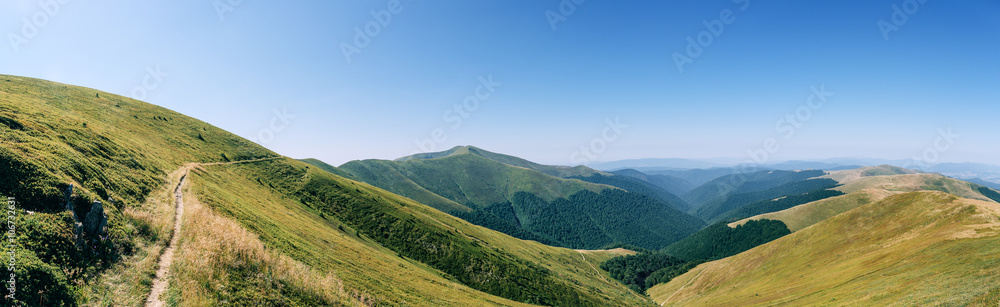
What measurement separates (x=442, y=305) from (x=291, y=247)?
16376 millimetres

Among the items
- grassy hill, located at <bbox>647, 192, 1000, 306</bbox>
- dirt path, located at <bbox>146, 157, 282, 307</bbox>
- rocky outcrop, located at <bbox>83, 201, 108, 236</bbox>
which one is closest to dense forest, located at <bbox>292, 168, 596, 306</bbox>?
dirt path, located at <bbox>146, 157, 282, 307</bbox>

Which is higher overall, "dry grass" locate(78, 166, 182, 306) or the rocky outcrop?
the rocky outcrop

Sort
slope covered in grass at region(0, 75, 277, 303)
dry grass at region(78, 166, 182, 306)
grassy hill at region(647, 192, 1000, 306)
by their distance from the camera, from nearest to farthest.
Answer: slope covered in grass at region(0, 75, 277, 303) → dry grass at region(78, 166, 182, 306) → grassy hill at region(647, 192, 1000, 306)

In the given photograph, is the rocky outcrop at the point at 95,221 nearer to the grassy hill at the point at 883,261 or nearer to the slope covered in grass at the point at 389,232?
the slope covered in grass at the point at 389,232

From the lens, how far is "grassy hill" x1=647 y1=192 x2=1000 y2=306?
41781 millimetres

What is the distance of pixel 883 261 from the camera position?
6053cm
